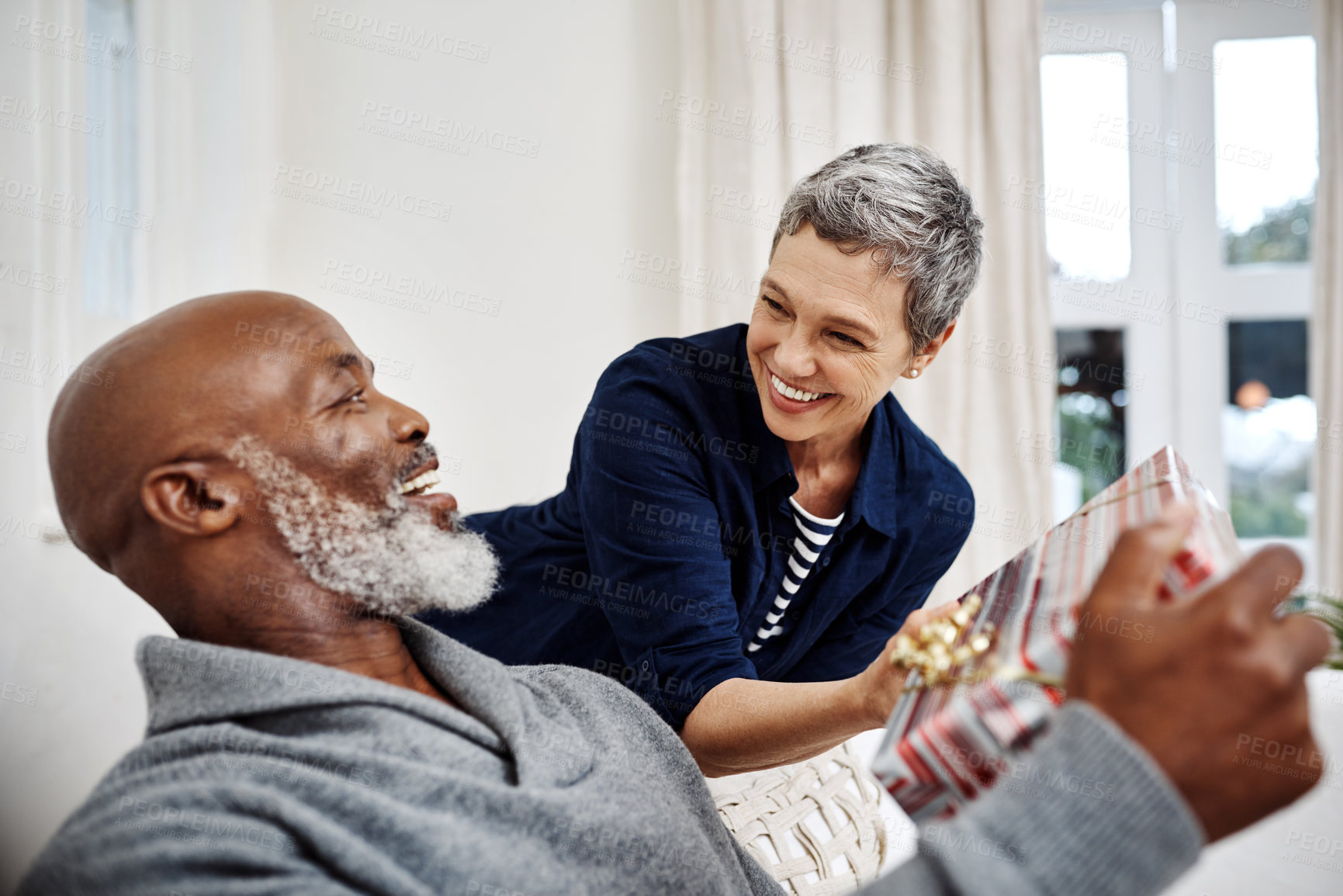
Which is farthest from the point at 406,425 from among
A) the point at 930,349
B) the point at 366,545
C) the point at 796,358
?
the point at 930,349

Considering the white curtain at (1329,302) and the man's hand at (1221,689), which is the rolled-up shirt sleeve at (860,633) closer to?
the man's hand at (1221,689)

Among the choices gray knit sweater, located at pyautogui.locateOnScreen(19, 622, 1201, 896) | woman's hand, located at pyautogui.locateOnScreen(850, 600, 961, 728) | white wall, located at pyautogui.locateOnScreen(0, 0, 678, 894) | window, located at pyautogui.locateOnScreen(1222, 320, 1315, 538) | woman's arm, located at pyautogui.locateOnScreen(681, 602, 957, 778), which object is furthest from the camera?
window, located at pyautogui.locateOnScreen(1222, 320, 1315, 538)

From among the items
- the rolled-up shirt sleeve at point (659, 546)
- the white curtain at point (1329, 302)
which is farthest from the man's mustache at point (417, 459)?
the white curtain at point (1329, 302)

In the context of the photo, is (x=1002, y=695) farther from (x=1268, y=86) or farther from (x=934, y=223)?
(x=1268, y=86)

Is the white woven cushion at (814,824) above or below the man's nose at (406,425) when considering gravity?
below

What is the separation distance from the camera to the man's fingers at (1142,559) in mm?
656

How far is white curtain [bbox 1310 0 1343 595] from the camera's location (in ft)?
8.40

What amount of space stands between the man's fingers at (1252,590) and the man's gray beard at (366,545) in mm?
758

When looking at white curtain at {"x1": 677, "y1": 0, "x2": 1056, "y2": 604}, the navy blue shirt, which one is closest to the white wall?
white curtain at {"x1": 677, "y1": 0, "x2": 1056, "y2": 604}

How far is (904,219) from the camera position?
1.24 m

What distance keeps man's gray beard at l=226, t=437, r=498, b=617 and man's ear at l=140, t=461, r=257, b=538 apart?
2 centimetres

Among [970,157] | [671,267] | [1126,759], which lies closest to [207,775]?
[1126,759]

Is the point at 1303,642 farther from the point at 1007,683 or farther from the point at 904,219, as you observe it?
the point at 904,219

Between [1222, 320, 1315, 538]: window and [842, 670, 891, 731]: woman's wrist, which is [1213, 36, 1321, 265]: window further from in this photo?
[842, 670, 891, 731]: woman's wrist
